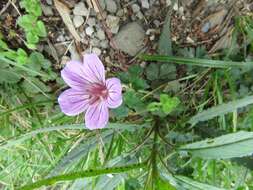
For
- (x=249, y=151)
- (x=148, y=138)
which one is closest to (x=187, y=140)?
(x=148, y=138)

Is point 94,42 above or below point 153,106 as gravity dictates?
above

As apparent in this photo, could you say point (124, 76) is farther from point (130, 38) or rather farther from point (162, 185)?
point (162, 185)

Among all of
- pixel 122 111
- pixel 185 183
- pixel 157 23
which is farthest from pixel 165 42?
pixel 185 183

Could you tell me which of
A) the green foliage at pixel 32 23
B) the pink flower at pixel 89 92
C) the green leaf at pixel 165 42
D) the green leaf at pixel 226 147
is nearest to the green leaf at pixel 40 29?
the green foliage at pixel 32 23

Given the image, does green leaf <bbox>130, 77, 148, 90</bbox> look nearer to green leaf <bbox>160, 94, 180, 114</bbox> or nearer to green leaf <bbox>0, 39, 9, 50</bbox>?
green leaf <bbox>160, 94, 180, 114</bbox>

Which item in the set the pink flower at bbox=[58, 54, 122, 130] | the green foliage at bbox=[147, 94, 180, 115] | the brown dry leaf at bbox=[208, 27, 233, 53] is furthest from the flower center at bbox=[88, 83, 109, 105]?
the brown dry leaf at bbox=[208, 27, 233, 53]

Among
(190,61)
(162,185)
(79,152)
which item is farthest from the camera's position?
(79,152)
